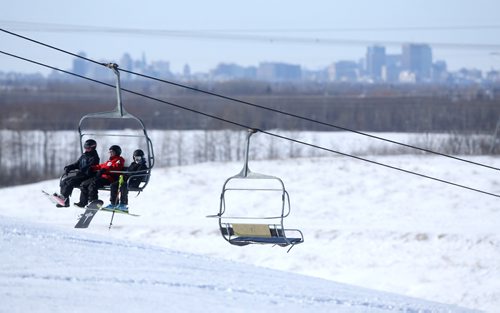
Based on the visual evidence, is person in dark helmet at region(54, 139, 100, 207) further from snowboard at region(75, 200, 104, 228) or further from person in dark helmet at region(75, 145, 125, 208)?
snowboard at region(75, 200, 104, 228)

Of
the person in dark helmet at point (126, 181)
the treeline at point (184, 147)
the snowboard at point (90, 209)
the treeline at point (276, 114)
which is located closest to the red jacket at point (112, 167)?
the person in dark helmet at point (126, 181)

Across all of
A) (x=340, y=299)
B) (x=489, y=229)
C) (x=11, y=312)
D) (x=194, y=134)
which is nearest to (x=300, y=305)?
(x=340, y=299)

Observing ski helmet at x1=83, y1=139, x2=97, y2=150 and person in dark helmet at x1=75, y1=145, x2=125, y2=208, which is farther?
person in dark helmet at x1=75, y1=145, x2=125, y2=208

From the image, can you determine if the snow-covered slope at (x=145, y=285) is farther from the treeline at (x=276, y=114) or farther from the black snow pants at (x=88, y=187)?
the treeline at (x=276, y=114)

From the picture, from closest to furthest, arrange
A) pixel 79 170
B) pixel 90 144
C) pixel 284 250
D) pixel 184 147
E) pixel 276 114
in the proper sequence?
pixel 90 144 < pixel 79 170 < pixel 284 250 < pixel 184 147 < pixel 276 114

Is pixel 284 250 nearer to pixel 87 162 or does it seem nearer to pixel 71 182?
pixel 71 182

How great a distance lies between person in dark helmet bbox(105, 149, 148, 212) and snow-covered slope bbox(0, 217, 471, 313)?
3.05m

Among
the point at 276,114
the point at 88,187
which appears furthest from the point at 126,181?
the point at 276,114

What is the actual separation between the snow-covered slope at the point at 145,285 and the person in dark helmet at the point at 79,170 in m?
2.63

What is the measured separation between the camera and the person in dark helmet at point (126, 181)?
15.9m

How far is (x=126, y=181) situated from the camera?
16047 mm

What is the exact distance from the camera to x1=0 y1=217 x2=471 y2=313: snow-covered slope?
19.3m

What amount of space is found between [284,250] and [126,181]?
1824 cm

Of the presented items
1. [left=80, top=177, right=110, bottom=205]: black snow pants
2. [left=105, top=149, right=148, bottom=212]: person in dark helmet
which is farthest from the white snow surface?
[left=105, top=149, right=148, bottom=212]: person in dark helmet
